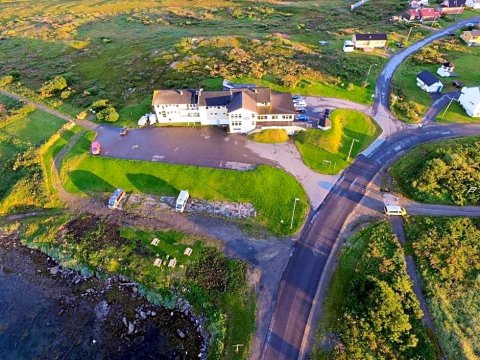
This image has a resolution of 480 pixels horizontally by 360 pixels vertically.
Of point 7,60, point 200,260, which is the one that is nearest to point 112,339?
point 200,260

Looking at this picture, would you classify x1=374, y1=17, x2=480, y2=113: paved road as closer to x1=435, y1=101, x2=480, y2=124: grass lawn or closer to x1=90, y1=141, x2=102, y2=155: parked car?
x1=435, y1=101, x2=480, y2=124: grass lawn

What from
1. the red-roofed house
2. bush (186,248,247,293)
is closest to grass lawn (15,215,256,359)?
bush (186,248,247,293)

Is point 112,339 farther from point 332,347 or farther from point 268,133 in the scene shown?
point 268,133

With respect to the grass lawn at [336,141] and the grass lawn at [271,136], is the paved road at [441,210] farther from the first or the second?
the grass lawn at [271,136]

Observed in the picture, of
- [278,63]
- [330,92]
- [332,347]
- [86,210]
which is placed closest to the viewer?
[332,347]

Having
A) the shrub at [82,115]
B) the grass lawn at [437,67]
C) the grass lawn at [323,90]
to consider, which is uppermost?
the grass lawn at [437,67]

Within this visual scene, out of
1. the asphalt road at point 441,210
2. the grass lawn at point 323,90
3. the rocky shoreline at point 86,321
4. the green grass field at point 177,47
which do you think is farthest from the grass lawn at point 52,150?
the asphalt road at point 441,210
